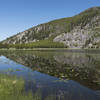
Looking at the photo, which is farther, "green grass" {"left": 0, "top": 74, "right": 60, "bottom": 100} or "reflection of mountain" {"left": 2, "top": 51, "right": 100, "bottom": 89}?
"reflection of mountain" {"left": 2, "top": 51, "right": 100, "bottom": 89}

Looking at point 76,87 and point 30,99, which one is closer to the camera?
point 30,99

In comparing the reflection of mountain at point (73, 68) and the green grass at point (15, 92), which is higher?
the green grass at point (15, 92)

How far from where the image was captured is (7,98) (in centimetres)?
981

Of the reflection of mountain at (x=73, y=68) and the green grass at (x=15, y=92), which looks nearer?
the green grass at (x=15, y=92)

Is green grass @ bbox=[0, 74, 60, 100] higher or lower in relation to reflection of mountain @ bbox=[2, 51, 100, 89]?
higher

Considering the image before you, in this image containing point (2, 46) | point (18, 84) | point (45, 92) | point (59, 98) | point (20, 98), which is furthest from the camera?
point (2, 46)

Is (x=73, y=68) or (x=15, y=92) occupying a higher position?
(x=15, y=92)

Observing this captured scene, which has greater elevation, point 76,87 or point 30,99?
point 30,99

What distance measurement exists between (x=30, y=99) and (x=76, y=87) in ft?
24.2

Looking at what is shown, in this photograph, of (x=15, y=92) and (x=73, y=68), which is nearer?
(x=15, y=92)

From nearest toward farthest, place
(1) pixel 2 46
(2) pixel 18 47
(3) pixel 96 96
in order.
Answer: (3) pixel 96 96 → (1) pixel 2 46 → (2) pixel 18 47

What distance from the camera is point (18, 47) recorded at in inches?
7559

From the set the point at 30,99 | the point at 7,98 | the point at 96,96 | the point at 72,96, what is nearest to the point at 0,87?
the point at 7,98

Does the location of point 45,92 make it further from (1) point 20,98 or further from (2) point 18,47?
(2) point 18,47
